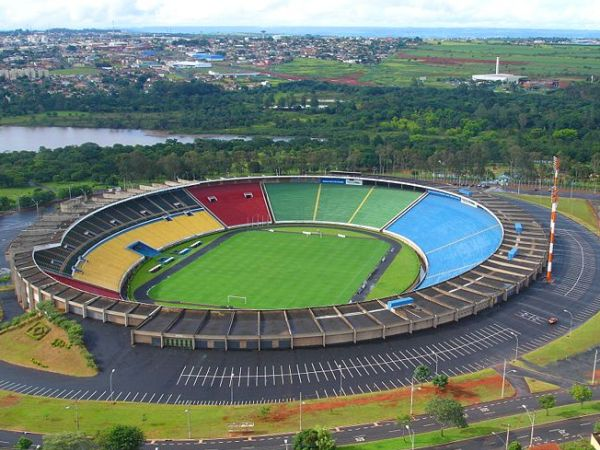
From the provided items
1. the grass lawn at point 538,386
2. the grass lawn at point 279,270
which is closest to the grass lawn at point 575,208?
the grass lawn at point 279,270

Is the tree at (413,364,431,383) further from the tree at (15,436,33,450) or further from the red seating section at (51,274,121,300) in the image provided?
the red seating section at (51,274,121,300)

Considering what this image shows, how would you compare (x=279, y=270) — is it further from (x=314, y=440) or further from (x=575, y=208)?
(x=575, y=208)

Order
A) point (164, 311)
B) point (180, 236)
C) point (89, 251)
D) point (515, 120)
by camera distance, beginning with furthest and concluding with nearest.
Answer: point (515, 120) → point (180, 236) → point (89, 251) → point (164, 311)

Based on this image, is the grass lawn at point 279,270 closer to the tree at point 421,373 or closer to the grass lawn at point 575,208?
the tree at point 421,373

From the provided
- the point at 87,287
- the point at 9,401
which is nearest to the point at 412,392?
the point at 9,401

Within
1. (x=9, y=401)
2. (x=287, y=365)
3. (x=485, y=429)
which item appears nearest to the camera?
(x=485, y=429)

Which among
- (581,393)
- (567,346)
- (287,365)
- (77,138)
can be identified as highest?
(77,138)

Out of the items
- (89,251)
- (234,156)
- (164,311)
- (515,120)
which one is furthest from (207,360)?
(515,120)

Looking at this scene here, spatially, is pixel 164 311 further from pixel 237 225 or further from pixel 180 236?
pixel 237 225
